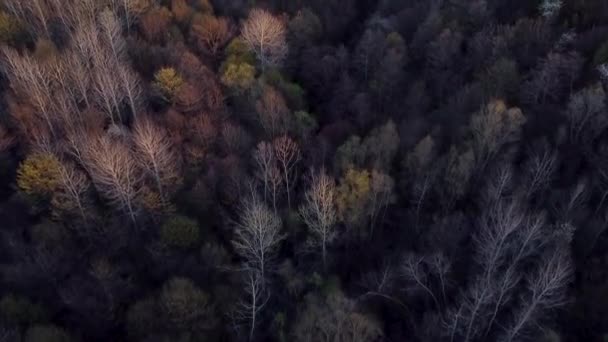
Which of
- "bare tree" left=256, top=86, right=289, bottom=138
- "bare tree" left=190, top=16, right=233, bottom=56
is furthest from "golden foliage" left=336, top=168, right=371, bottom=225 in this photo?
"bare tree" left=190, top=16, right=233, bottom=56

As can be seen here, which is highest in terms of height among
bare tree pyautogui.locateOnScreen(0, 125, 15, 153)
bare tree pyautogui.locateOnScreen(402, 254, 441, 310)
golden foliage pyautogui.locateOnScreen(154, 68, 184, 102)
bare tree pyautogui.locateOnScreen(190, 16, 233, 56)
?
bare tree pyautogui.locateOnScreen(190, 16, 233, 56)

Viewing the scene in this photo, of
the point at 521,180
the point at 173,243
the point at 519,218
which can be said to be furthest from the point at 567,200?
the point at 173,243

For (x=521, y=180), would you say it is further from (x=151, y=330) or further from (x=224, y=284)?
(x=151, y=330)

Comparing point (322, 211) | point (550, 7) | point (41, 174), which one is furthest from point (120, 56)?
point (550, 7)

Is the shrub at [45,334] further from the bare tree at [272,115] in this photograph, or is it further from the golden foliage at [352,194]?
the bare tree at [272,115]

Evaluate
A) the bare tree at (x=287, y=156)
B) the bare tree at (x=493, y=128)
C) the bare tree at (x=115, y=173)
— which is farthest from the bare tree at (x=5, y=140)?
the bare tree at (x=493, y=128)

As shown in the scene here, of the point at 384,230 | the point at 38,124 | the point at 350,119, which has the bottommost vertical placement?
the point at 384,230

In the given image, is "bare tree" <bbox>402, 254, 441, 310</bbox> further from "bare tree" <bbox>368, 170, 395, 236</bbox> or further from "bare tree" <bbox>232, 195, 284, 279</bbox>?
"bare tree" <bbox>232, 195, 284, 279</bbox>
